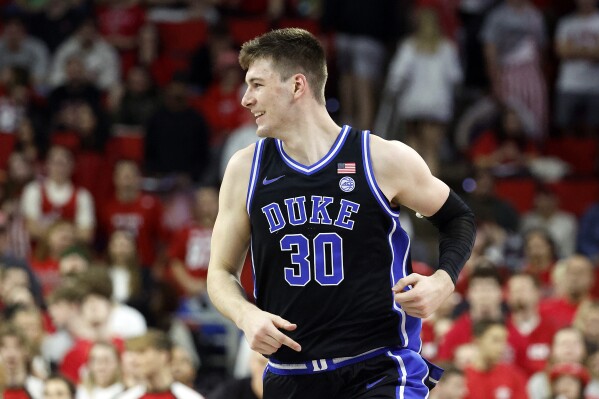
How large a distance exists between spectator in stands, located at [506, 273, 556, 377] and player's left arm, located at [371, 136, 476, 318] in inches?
219

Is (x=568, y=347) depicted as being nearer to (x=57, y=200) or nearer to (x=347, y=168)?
(x=347, y=168)

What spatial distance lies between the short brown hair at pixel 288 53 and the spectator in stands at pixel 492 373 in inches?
202

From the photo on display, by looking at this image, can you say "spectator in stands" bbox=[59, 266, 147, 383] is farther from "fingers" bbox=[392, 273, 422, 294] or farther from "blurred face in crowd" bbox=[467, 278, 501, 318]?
"fingers" bbox=[392, 273, 422, 294]

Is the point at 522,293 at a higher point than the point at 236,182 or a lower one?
lower

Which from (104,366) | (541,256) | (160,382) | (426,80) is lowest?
(541,256)

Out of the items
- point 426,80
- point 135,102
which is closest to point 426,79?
point 426,80

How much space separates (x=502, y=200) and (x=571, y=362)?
406cm

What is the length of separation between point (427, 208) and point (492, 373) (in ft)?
16.3

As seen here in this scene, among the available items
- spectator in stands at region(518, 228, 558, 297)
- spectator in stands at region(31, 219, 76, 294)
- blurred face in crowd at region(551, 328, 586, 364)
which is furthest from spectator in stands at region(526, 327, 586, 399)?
spectator in stands at region(31, 219, 76, 294)

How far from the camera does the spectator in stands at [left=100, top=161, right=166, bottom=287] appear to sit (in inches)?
549

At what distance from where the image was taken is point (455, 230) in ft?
17.6

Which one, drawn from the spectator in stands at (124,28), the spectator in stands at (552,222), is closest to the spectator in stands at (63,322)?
A: the spectator in stands at (552,222)

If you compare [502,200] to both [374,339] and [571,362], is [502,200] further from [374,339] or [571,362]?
[374,339]

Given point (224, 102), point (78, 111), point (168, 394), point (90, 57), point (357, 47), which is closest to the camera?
point (168, 394)
